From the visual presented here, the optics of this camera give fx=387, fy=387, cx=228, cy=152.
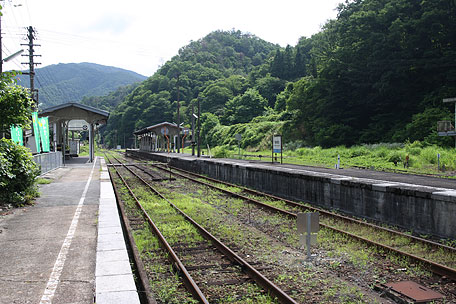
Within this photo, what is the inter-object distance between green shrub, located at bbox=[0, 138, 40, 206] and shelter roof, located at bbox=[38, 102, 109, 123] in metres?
22.0

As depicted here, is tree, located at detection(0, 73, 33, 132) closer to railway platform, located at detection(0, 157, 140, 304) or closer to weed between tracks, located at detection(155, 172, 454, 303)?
railway platform, located at detection(0, 157, 140, 304)

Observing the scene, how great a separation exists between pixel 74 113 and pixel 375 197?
3012cm

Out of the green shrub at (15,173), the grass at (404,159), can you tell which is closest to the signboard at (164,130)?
the grass at (404,159)

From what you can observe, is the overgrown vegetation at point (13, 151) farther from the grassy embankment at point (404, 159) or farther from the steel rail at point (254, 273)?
the grassy embankment at point (404, 159)

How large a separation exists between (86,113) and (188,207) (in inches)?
1015

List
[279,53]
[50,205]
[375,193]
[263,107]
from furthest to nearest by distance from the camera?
1. [279,53]
2. [263,107]
3. [50,205]
4. [375,193]

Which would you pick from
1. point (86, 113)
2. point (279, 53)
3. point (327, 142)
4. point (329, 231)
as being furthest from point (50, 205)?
point (279, 53)

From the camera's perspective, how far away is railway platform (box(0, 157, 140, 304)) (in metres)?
4.48

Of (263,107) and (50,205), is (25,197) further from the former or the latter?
(263,107)

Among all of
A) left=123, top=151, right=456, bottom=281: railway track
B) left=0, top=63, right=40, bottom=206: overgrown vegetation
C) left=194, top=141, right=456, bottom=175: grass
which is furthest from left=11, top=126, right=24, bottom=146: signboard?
left=194, top=141, right=456, bottom=175: grass

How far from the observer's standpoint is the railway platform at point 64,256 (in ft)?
14.7

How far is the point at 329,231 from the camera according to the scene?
8016 mm

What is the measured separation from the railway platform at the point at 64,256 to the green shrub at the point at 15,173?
2.08ft

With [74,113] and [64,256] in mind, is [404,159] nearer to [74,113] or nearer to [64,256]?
[64,256]
